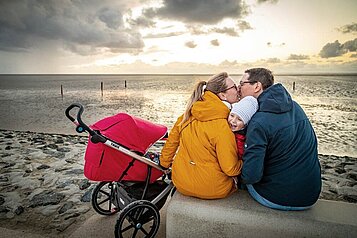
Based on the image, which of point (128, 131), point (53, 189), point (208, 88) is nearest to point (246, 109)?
point (208, 88)

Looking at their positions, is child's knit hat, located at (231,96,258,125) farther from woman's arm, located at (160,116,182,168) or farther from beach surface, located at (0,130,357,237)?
beach surface, located at (0,130,357,237)

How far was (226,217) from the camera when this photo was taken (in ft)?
8.66

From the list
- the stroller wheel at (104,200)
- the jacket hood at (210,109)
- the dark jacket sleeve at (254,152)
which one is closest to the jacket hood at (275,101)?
the dark jacket sleeve at (254,152)

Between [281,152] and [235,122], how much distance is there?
509mm

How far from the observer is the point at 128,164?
321 centimetres

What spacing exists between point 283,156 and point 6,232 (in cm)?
363

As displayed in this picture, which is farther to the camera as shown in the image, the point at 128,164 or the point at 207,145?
the point at 128,164

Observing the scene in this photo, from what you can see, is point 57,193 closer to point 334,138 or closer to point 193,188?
point 193,188

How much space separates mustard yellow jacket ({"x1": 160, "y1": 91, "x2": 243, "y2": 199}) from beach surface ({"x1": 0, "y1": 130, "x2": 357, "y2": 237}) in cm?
118

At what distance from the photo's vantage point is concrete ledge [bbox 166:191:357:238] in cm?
247

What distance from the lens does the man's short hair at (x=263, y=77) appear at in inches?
108

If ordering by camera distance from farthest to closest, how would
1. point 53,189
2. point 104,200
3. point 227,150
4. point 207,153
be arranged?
1. point 53,189
2. point 104,200
3. point 207,153
4. point 227,150

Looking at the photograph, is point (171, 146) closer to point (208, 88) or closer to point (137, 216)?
point (208, 88)

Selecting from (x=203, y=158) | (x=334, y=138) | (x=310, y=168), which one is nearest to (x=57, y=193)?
(x=203, y=158)
